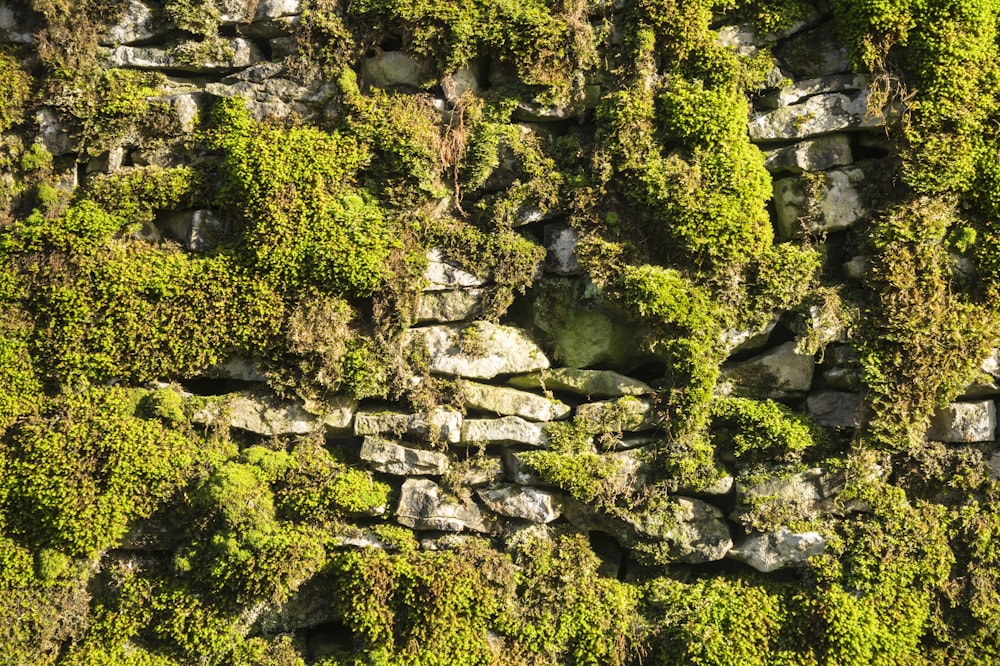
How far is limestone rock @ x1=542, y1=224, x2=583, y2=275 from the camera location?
7.72m

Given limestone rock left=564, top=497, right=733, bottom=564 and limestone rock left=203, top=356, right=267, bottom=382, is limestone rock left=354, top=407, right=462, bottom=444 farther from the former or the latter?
limestone rock left=564, top=497, right=733, bottom=564

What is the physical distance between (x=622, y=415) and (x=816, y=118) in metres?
3.68

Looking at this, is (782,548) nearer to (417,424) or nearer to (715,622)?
(715,622)

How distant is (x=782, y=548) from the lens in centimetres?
730

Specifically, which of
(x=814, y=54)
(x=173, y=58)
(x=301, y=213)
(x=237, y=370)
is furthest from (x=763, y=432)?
(x=173, y=58)

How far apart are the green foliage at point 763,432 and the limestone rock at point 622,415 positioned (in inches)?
26.6

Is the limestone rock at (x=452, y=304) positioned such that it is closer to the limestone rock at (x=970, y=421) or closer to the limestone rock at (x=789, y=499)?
the limestone rock at (x=789, y=499)

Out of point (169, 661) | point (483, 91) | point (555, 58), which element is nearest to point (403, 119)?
point (483, 91)

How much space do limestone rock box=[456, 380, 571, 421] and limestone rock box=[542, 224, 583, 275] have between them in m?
1.38

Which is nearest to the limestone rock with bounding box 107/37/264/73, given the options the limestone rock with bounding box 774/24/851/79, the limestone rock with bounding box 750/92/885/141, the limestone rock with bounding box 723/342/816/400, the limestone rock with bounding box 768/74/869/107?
the limestone rock with bounding box 750/92/885/141

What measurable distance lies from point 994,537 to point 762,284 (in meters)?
3.38

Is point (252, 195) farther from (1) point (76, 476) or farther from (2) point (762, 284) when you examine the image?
(2) point (762, 284)

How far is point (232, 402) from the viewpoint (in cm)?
744

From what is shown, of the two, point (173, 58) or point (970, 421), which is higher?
point (173, 58)
